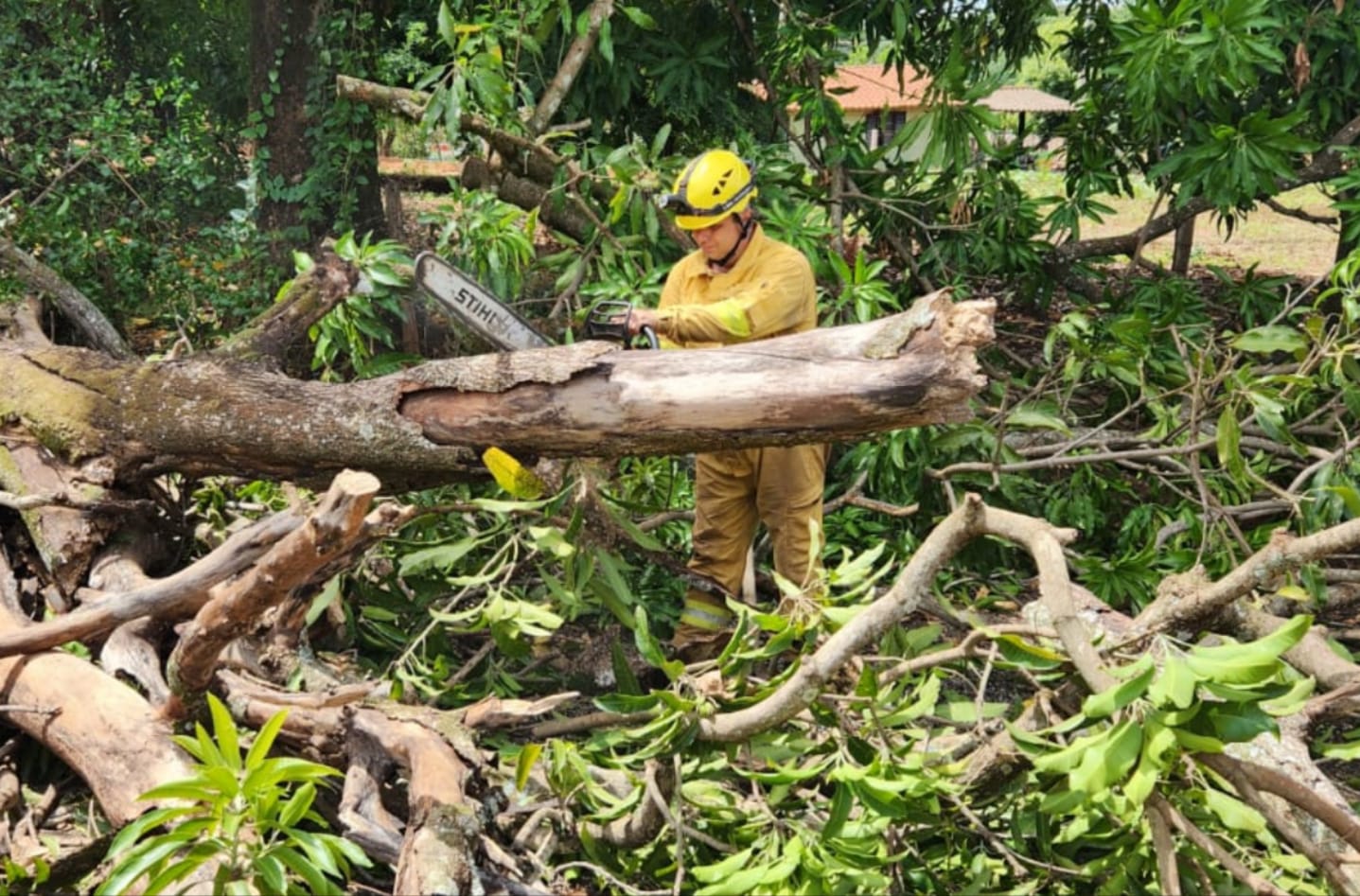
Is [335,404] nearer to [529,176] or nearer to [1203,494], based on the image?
[529,176]

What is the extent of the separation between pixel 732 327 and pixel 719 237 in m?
0.36

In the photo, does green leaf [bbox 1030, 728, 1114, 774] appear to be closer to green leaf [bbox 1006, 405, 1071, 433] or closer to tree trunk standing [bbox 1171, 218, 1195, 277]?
green leaf [bbox 1006, 405, 1071, 433]

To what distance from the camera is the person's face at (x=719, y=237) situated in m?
4.18

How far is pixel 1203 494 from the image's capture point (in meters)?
4.06

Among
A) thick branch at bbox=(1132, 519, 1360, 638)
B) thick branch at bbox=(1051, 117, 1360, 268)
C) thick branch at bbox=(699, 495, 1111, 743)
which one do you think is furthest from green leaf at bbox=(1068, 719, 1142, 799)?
thick branch at bbox=(1051, 117, 1360, 268)

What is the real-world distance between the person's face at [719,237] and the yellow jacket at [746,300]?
58mm

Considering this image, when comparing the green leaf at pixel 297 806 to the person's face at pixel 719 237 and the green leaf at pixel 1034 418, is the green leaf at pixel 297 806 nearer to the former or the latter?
the person's face at pixel 719 237

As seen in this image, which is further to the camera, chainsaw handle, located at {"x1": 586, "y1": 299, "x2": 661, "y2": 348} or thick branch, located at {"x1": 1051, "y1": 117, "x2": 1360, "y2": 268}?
thick branch, located at {"x1": 1051, "y1": 117, "x2": 1360, "y2": 268}

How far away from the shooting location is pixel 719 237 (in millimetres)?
4207

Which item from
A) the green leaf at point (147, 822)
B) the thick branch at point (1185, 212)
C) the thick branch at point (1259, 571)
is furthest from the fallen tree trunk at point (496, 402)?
the thick branch at point (1185, 212)

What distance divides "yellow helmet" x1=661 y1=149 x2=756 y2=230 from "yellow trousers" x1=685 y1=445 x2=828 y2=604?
2.40ft

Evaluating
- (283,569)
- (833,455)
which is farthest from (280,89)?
(283,569)

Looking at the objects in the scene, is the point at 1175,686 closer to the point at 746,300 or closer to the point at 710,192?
the point at 746,300

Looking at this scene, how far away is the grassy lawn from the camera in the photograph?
10.3m
